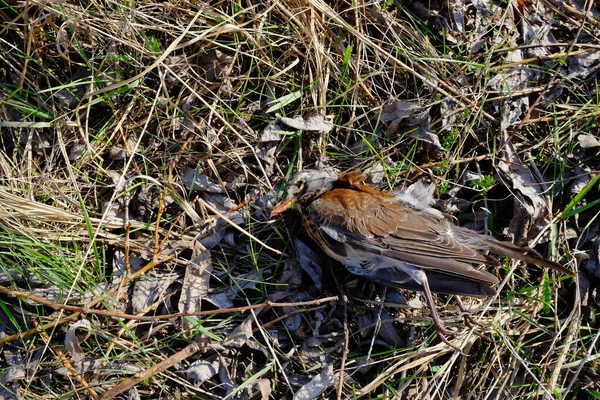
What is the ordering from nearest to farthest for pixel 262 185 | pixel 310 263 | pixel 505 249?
pixel 505 249 → pixel 310 263 → pixel 262 185

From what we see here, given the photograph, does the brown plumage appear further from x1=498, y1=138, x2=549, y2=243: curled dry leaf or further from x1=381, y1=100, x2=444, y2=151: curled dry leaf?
x1=381, y1=100, x2=444, y2=151: curled dry leaf

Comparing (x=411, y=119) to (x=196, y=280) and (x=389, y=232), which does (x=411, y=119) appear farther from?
(x=196, y=280)

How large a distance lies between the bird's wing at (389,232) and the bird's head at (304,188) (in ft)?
0.32

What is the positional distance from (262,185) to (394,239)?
1.03 m

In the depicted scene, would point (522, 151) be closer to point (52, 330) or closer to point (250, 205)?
point (250, 205)

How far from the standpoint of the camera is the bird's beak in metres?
4.57

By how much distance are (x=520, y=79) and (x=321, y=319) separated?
237 cm

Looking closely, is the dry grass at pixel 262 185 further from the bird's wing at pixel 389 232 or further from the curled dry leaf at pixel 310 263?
the bird's wing at pixel 389 232

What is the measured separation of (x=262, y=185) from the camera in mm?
4789

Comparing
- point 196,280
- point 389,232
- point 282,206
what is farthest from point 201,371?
point 389,232

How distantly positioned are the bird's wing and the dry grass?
1.08ft

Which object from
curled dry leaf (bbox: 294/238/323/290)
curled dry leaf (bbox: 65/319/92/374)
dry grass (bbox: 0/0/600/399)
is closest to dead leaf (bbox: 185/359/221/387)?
dry grass (bbox: 0/0/600/399)

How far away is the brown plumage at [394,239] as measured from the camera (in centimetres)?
437

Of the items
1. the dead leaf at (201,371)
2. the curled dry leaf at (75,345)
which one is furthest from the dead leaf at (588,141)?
the curled dry leaf at (75,345)
